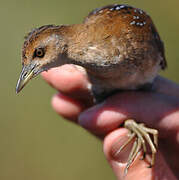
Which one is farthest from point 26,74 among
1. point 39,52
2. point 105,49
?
point 105,49

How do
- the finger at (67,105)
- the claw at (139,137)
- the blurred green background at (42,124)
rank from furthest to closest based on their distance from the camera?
the blurred green background at (42,124) < the finger at (67,105) < the claw at (139,137)

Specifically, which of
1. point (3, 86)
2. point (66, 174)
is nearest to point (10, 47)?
point (3, 86)

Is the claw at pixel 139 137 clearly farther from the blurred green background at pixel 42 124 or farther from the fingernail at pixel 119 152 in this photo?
the blurred green background at pixel 42 124

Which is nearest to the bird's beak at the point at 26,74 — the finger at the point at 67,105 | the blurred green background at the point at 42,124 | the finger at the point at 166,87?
the finger at the point at 67,105

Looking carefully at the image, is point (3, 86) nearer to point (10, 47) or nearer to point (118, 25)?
point (10, 47)

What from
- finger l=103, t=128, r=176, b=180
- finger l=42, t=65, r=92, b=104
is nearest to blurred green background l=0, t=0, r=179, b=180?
finger l=42, t=65, r=92, b=104

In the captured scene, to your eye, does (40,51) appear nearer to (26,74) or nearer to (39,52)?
(39,52)

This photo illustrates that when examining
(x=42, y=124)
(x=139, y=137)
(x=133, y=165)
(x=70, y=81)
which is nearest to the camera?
(x=133, y=165)
